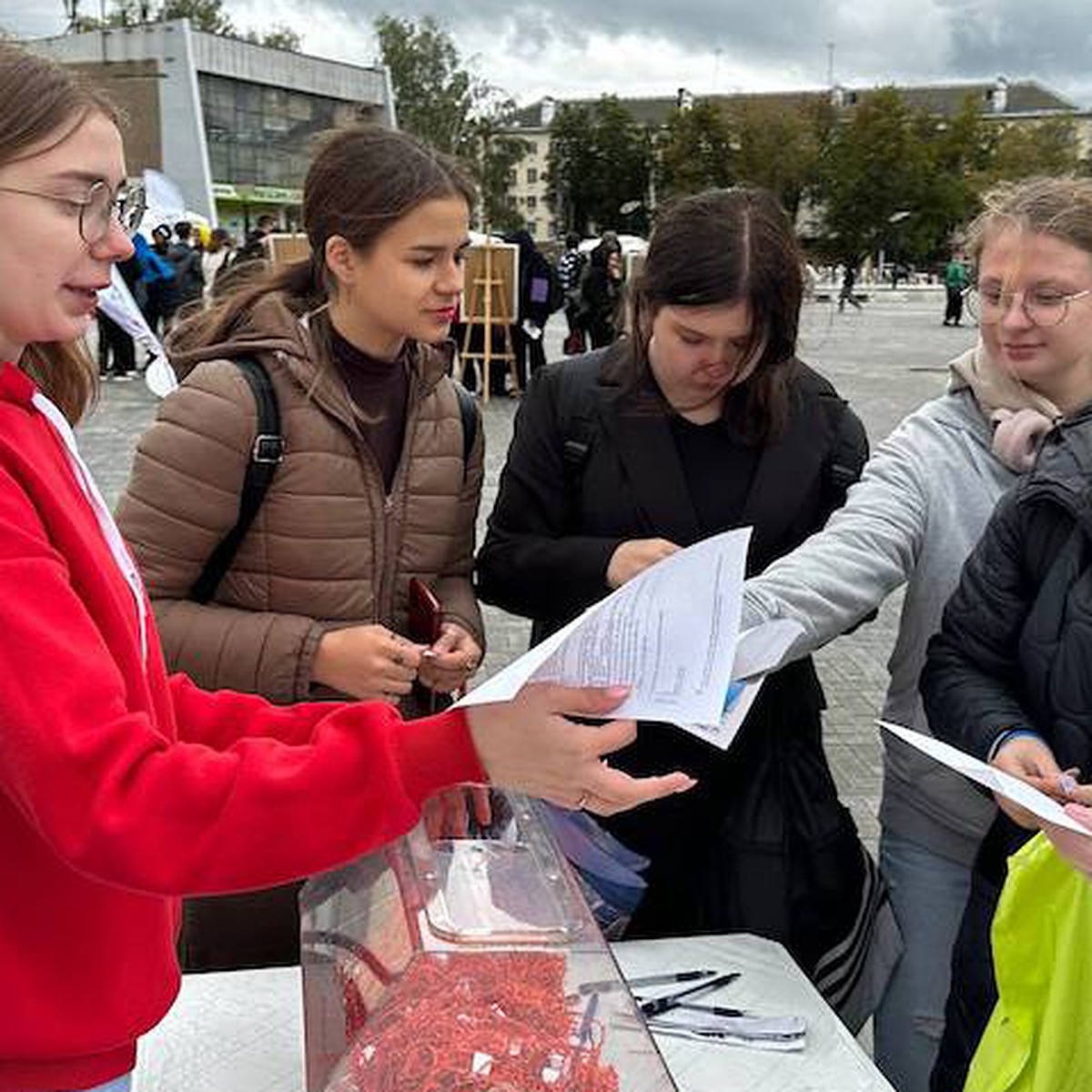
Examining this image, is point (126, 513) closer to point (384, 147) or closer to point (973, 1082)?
point (384, 147)

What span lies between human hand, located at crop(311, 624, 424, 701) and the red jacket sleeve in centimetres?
74

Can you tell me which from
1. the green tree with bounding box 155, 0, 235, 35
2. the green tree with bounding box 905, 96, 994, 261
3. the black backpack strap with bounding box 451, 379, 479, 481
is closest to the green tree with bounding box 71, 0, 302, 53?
the green tree with bounding box 155, 0, 235, 35

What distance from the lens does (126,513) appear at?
191 cm

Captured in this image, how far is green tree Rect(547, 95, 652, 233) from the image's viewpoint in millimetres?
66688

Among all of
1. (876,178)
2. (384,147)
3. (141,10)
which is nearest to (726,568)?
(384,147)

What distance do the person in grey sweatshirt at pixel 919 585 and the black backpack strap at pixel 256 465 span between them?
2.42ft

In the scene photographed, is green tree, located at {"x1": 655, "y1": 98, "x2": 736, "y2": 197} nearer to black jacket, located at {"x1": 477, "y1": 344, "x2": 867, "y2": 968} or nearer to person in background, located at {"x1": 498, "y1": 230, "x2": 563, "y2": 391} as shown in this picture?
person in background, located at {"x1": 498, "y1": 230, "x2": 563, "y2": 391}

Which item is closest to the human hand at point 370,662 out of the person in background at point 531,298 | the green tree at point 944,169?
the person in background at point 531,298

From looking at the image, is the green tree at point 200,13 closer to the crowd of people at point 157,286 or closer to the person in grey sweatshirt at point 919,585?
the crowd of people at point 157,286

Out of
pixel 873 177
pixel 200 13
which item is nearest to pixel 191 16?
pixel 200 13

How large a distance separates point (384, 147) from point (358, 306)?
0.27 metres

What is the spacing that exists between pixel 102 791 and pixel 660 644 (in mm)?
455

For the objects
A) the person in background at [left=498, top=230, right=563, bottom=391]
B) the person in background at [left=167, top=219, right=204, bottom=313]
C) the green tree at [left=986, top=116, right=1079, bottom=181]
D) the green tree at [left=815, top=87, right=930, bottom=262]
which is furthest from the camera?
the green tree at [left=815, top=87, right=930, bottom=262]

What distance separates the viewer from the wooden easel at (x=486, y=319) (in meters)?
11.9
